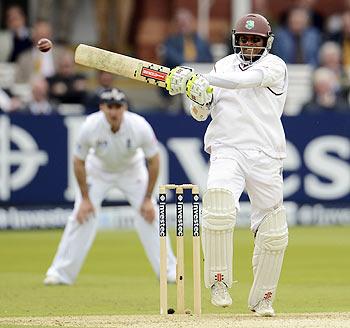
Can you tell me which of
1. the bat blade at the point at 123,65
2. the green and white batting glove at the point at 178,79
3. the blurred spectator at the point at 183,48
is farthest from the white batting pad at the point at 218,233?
the blurred spectator at the point at 183,48

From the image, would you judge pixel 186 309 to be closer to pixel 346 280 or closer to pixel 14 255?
pixel 346 280

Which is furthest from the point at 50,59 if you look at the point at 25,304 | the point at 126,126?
the point at 25,304

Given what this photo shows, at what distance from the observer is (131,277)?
40.2 feet

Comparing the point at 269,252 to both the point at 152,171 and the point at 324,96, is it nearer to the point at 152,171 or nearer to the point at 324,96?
the point at 152,171

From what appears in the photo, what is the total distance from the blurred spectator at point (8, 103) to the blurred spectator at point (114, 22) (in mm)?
4568

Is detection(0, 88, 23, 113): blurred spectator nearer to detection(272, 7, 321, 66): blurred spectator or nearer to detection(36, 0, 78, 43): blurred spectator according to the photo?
detection(272, 7, 321, 66): blurred spectator

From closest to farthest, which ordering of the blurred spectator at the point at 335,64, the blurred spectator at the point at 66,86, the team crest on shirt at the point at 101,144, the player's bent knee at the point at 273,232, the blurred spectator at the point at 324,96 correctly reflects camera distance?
the player's bent knee at the point at 273,232 → the team crest on shirt at the point at 101,144 → the blurred spectator at the point at 66,86 → the blurred spectator at the point at 324,96 → the blurred spectator at the point at 335,64

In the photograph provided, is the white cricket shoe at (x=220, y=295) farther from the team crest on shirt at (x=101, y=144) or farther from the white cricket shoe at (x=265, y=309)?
the team crest on shirt at (x=101, y=144)

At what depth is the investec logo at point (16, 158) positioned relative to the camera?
1611cm

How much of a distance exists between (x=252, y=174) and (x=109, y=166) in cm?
323

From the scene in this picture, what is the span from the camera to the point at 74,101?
1720 cm

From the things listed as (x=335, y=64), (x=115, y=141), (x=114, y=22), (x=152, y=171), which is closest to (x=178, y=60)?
(x=335, y=64)

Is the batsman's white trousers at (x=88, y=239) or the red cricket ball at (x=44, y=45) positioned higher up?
the red cricket ball at (x=44, y=45)

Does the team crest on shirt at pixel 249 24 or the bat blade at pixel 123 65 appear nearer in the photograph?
the bat blade at pixel 123 65
